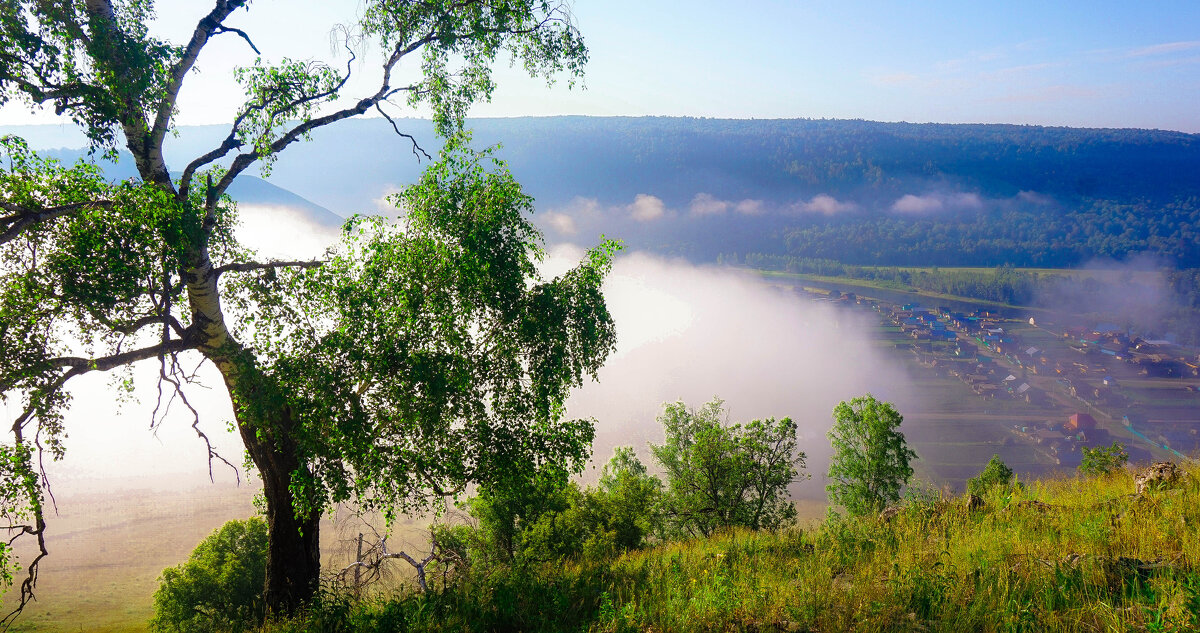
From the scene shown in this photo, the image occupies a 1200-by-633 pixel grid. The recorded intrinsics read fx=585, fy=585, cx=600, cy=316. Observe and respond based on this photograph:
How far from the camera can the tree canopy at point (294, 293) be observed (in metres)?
7.32

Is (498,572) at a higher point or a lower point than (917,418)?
higher

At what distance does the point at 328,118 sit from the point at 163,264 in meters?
3.56

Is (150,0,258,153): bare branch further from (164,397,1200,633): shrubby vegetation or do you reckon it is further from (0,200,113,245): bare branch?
(164,397,1200,633): shrubby vegetation

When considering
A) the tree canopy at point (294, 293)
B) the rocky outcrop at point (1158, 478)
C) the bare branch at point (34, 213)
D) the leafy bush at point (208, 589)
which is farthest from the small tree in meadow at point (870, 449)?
the bare branch at point (34, 213)

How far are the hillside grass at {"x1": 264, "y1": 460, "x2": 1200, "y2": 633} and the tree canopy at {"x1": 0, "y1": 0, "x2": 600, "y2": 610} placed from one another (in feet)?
7.25

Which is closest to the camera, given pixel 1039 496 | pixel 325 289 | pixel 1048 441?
pixel 325 289

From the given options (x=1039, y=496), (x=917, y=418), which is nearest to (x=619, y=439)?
(x=917, y=418)

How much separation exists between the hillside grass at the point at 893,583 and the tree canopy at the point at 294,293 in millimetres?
2209

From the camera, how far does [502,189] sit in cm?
959

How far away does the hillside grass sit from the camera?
5.55 metres

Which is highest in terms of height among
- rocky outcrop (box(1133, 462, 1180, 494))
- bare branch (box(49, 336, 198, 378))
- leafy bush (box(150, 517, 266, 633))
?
bare branch (box(49, 336, 198, 378))

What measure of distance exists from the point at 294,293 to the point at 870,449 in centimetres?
3274

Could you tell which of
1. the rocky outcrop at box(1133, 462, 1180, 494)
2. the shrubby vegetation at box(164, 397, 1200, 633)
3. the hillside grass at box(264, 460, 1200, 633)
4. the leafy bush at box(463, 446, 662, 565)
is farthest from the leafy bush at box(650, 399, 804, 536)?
the hillside grass at box(264, 460, 1200, 633)

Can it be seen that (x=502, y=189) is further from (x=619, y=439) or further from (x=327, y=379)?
(x=619, y=439)
